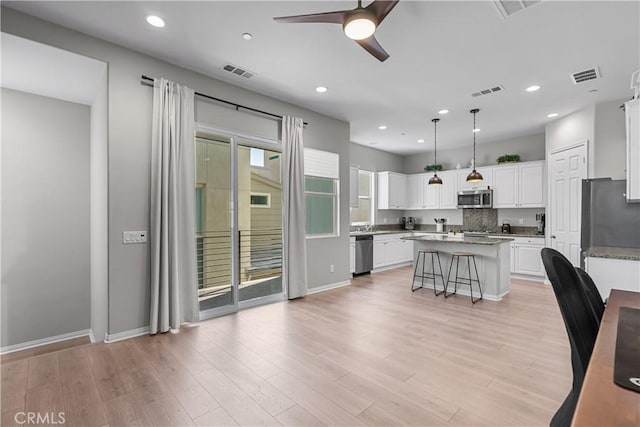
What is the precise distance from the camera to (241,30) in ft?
9.49

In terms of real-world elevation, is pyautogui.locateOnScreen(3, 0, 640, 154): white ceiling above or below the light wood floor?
above

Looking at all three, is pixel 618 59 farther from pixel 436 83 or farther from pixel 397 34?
pixel 397 34

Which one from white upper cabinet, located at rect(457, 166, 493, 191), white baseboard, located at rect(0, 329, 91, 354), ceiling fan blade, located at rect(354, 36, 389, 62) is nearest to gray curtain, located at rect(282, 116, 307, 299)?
ceiling fan blade, located at rect(354, 36, 389, 62)

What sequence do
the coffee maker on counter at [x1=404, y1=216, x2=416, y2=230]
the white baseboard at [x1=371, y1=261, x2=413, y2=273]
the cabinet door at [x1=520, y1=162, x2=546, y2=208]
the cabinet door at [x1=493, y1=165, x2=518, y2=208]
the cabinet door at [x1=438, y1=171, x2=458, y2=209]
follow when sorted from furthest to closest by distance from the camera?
1. the coffee maker on counter at [x1=404, y1=216, x2=416, y2=230]
2. the cabinet door at [x1=438, y1=171, x2=458, y2=209]
3. the white baseboard at [x1=371, y1=261, x2=413, y2=273]
4. the cabinet door at [x1=493, y1=165, x2=518, y2=208]
5. the cabinet door at [x1=520, y1=162, x2=546, y2=208]

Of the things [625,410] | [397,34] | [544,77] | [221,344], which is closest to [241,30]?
[397,34]

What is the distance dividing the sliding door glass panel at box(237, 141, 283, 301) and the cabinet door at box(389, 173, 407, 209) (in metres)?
4.08

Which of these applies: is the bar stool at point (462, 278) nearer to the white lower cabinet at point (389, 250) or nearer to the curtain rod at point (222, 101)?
the white lower cabinet at point (389, 250)

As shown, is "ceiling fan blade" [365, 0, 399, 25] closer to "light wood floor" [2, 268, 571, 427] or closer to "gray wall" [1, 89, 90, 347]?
"light wood floor" [2, 268, 571, 427]

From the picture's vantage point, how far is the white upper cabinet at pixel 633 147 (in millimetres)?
2590

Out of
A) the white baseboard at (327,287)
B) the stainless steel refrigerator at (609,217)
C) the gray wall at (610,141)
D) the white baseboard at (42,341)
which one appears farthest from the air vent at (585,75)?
the white baseboard at (42,341)

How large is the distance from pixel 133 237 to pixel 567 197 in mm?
6520

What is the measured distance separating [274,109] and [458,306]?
12.9 ft

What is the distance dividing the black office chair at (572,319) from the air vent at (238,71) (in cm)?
360

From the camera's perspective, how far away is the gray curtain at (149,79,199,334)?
10.8ft
